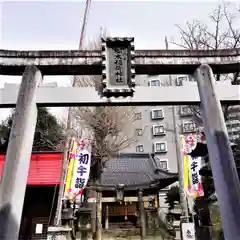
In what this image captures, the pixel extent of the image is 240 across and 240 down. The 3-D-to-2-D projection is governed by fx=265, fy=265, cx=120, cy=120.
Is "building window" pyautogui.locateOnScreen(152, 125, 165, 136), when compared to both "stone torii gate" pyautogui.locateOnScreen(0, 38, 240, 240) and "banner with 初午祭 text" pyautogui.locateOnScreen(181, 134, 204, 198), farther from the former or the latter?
"stone torii gate" pyautogui.locateOnScreen(0, 38, 240, 240)

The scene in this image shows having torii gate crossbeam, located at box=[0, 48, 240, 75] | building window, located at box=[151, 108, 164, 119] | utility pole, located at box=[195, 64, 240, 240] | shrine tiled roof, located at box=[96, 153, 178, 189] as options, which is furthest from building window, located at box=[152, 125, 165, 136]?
utility pole, located at box=[195, 64, 240, 240]

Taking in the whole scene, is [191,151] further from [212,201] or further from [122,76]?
[122,76]

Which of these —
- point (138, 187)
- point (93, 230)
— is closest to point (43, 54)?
A: point (93, 230)

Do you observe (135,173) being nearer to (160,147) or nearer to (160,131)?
(160,147)

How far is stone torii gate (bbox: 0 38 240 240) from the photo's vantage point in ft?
15.5

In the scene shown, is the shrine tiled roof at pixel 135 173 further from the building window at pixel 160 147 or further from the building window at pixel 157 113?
the building window at pixel 157 113

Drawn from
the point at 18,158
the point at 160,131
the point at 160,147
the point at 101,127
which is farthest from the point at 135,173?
the point at 18,158

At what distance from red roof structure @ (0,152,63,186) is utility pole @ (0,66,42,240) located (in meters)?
6.01

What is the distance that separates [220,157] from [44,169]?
793cm

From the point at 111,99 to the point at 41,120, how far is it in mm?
14340

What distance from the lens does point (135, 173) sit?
21.2 m

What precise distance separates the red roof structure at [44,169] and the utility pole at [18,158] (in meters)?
6.01

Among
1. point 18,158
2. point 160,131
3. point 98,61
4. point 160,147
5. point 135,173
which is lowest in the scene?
point 18,158

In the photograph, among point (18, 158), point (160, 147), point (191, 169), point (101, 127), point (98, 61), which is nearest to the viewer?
point (18, 158)
